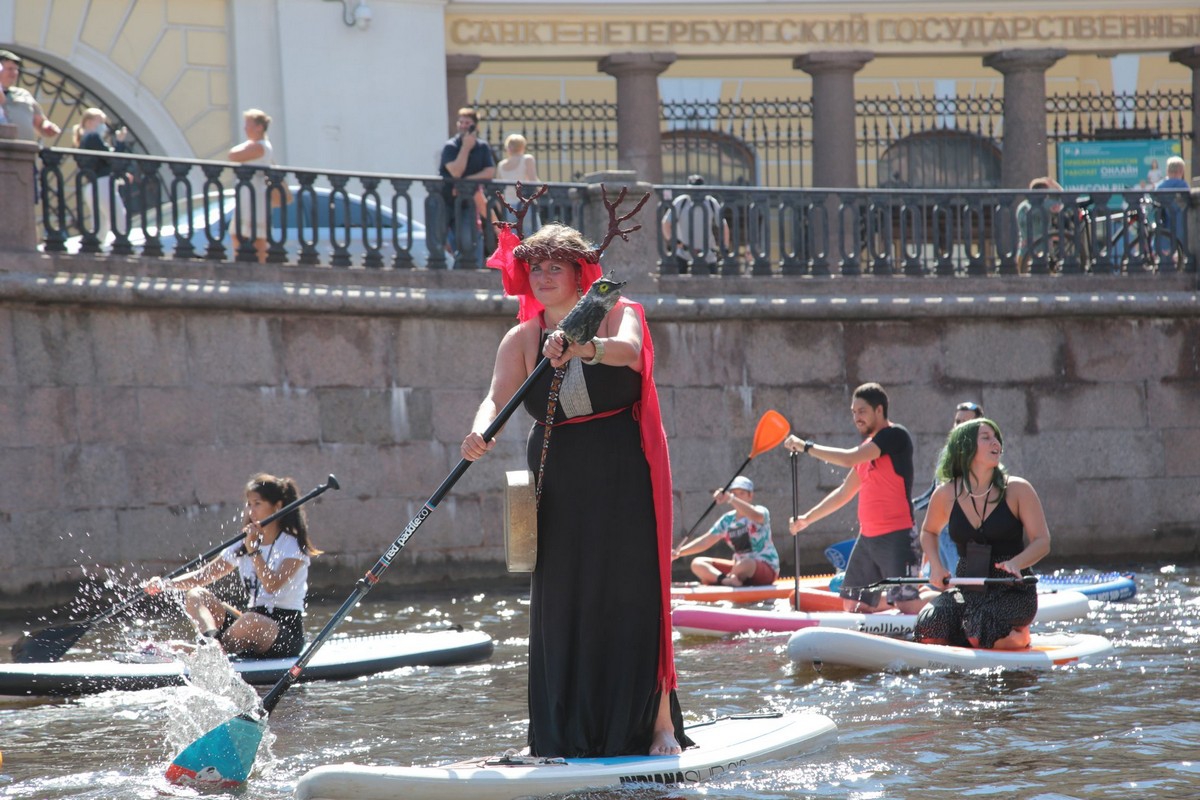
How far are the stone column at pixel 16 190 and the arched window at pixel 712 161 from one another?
1209 cm

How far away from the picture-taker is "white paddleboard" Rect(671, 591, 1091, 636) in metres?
9.75

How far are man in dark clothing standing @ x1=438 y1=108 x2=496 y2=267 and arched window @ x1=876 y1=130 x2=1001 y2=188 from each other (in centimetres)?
978

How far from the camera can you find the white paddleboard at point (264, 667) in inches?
332

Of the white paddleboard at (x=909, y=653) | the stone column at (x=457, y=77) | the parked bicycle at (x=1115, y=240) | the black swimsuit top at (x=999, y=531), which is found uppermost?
the stone column at (x=457, y=77)

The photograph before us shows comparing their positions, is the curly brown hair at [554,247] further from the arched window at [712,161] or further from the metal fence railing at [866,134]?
the arched window at [712,161]

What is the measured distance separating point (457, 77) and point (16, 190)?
9745mm

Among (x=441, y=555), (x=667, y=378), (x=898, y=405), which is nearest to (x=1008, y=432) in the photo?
(x=898, y=405)

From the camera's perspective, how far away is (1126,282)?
14922 millimetres

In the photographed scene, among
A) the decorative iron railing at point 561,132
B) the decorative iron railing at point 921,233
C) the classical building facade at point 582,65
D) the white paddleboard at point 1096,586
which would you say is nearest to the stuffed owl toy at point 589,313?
the white paddleboard at point 1096,586

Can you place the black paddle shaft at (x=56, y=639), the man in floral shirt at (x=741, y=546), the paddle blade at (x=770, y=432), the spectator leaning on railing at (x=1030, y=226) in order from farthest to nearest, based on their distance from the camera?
the spectator leaning on railing at (x=1030, y=226)
the man in floral shirt at (x=741, y=546)
the paddle blade at (x=770, y=432)
the black paddle shaft at (x=56, y=639)

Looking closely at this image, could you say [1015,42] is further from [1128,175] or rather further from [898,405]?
[898,405]

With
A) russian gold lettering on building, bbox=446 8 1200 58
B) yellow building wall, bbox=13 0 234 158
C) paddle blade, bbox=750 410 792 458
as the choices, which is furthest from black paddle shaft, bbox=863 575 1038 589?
russian gold lettering on building, bbox=446 8 1200 58

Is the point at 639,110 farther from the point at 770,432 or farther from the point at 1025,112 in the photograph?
the point at 770,432

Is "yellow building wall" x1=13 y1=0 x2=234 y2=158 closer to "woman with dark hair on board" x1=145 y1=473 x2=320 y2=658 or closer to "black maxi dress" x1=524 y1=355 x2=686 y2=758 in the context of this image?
"woman with dark hair on board" x1=145 y1=473 x2=320 y2=658
